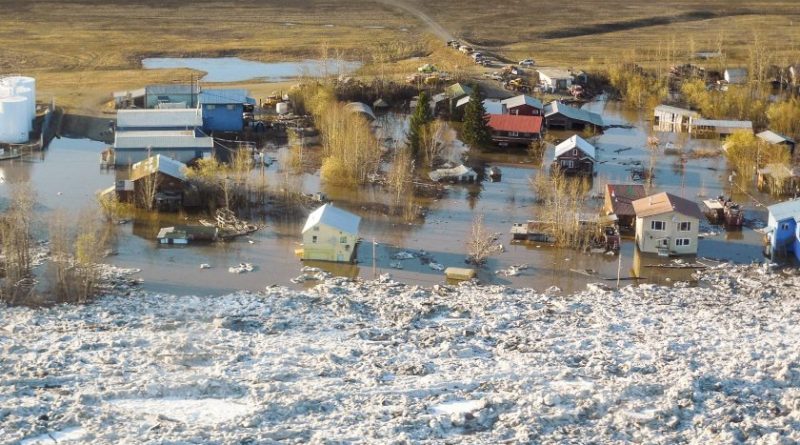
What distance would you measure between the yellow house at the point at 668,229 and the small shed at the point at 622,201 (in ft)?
2.76

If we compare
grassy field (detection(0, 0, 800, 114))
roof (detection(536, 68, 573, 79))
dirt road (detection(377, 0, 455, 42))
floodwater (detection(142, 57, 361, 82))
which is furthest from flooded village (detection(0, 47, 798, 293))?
dirt road (detection(377, 0, 455, 42))

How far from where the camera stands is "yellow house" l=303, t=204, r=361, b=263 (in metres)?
15.6

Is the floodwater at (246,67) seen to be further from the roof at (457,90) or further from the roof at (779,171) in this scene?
the roof at (779,171)

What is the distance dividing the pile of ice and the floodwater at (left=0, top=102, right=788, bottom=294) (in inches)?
30.4

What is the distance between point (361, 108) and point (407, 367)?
42.3 ft

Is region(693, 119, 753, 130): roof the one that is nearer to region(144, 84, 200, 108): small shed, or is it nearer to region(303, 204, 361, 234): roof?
region(303, 204, 361, 234): roof

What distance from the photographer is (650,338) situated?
12820mm

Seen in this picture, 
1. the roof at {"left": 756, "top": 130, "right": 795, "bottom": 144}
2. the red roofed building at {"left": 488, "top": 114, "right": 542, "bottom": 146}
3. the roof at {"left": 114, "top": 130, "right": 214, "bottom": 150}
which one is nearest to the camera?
the roof at {"left": 114, "top": 130, "right": 214, "bottom": 150}

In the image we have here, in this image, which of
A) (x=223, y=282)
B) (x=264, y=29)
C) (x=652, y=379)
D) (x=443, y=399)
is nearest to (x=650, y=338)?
(x=652, y=379)

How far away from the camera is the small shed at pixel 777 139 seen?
21828 mm

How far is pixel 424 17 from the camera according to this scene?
3978 cm

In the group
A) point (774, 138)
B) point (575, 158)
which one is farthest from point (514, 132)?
point (774, 138)

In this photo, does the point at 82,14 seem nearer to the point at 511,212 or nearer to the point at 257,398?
the point at 511,212

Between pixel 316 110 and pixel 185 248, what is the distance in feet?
26.3
